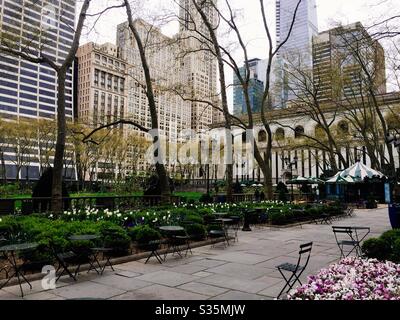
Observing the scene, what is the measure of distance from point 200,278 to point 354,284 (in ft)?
9.81

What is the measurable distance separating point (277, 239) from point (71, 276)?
292 inches

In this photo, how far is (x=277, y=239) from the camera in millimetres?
12031

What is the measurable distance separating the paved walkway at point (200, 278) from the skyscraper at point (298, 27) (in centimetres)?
1687

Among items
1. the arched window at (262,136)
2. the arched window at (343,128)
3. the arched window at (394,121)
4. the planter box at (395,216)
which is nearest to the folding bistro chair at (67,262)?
the planter box at (395,216)

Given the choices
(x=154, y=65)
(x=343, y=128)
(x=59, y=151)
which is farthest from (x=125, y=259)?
(x=343, y=128)

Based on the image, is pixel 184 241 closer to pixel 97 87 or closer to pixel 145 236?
pixel 145 236

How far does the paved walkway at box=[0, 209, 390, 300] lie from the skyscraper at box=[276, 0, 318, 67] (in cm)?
1687

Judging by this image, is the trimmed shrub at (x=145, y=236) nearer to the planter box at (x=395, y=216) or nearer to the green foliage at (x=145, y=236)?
the green foliage at (x=145, y=236)

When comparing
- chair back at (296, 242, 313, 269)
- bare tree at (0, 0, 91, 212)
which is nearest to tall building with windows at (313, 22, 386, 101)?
bare tree at (0, 0, 91, 212)

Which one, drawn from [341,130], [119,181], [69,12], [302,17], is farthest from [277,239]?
[341,130]

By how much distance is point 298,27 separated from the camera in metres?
27.0

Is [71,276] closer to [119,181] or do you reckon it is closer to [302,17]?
[119,181]

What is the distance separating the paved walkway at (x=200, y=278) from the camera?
578cm
